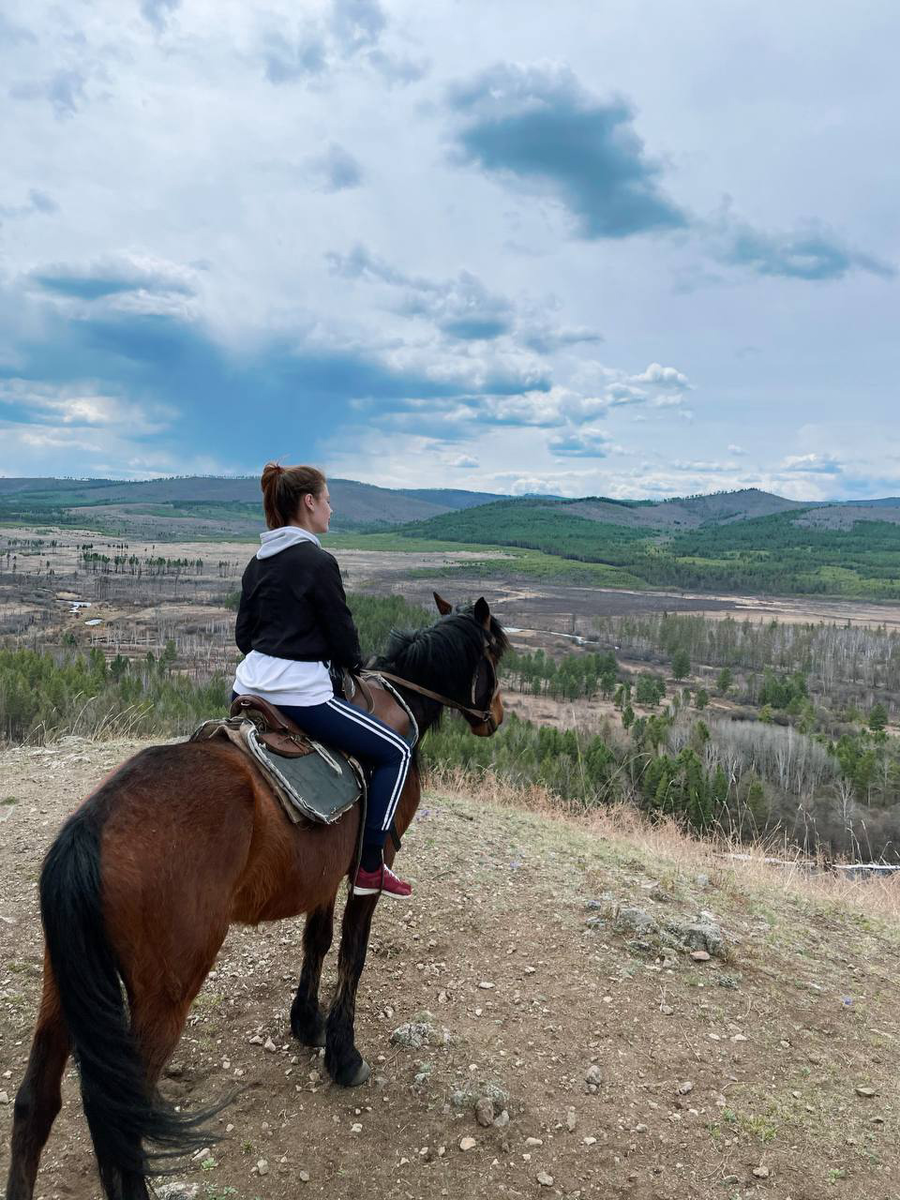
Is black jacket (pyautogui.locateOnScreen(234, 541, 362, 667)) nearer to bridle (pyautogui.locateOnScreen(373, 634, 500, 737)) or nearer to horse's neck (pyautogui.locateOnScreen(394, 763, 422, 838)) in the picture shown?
bridle (pyautogui.locateOnScreen(373, 634, 500, 737))

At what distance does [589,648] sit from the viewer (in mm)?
84000

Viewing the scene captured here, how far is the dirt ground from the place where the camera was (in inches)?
145

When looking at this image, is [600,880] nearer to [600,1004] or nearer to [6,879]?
[600,1004]

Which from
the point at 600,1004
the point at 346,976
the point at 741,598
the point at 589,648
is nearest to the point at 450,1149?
the point at 346,976

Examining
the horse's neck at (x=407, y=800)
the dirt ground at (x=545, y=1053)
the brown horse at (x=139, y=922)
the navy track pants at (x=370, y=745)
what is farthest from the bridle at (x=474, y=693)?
the dirt ground at (x=545, y=1053)

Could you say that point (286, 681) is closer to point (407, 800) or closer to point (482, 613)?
point (407, 800)

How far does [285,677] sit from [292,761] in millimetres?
431

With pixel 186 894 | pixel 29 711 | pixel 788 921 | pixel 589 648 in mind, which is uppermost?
pixel 186 894

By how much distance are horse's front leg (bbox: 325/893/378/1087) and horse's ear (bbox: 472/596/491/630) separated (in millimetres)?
1880

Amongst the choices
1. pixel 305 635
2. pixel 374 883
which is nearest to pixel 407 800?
pixel 374 883

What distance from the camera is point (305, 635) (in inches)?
147

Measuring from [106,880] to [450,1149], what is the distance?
2.53 metres

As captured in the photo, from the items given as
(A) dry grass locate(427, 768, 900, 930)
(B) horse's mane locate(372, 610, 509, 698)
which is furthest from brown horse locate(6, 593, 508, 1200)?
(A) dry grass locate(427, 768, 900, 930)

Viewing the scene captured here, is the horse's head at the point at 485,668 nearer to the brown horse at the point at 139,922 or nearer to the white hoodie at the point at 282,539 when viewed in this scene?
the white hoodie at the point at 282,539
